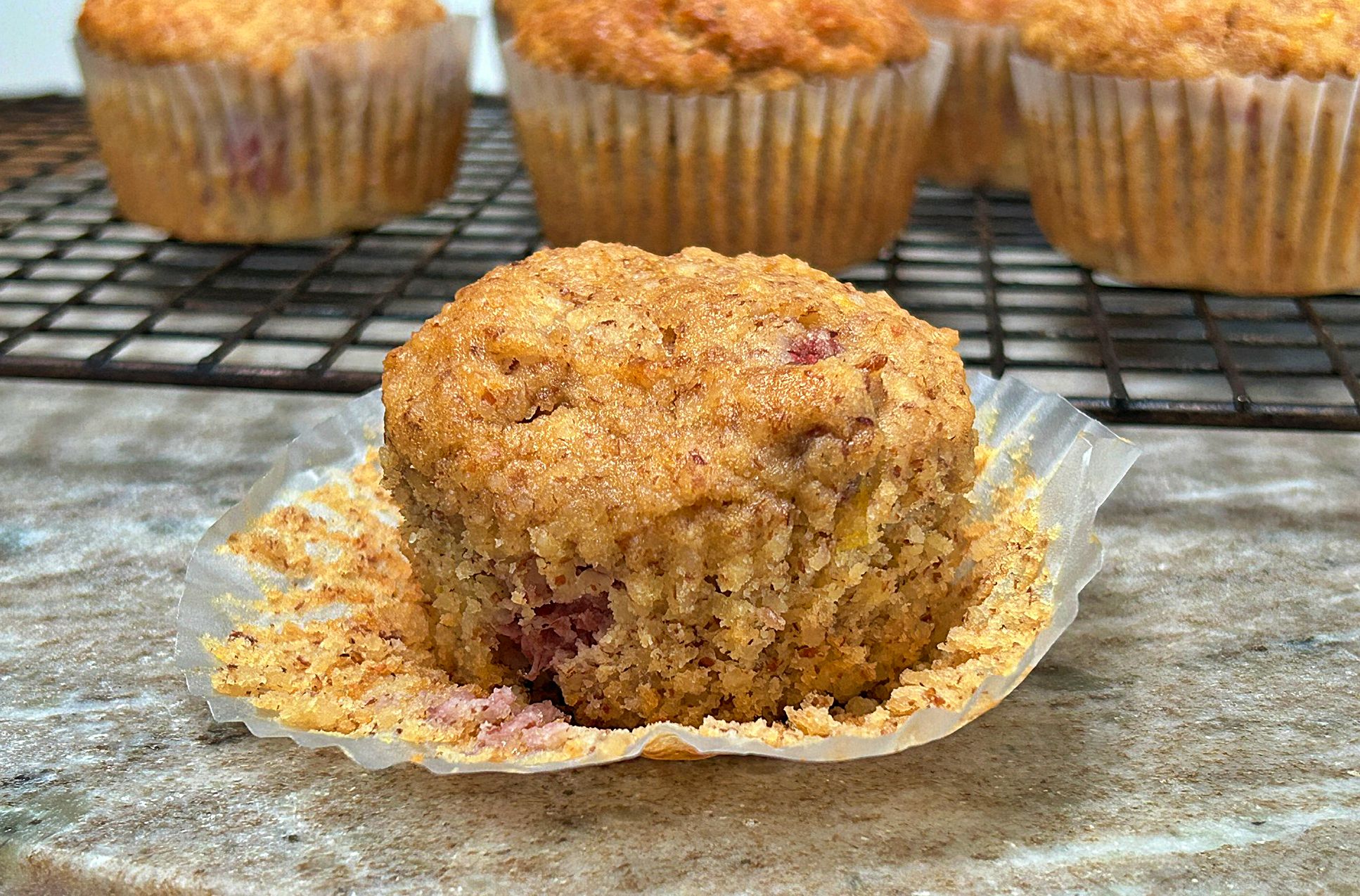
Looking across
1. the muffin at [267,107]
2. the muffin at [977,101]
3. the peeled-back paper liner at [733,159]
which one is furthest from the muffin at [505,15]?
the muffin at [977,101]

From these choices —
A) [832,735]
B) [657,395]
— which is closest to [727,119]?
[657,395]

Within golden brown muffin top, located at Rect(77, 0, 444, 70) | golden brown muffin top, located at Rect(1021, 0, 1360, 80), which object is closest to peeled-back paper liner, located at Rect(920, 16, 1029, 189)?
golden brown muffin top, located at Rect(1021, 0, 1360, 80)

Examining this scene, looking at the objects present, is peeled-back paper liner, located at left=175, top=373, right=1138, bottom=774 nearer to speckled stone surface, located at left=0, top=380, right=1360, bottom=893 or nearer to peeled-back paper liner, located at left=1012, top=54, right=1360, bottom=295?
speckled stone surface, located at left=0, top=380, right=1360, bottom=893

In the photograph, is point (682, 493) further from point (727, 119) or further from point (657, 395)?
point (727, 119)

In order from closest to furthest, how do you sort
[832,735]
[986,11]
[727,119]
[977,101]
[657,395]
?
[832,735], [657,395], [727,119], [986,11], [977,101]

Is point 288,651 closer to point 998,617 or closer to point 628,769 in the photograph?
point 628,769

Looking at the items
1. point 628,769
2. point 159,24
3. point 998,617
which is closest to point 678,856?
point 628,769
